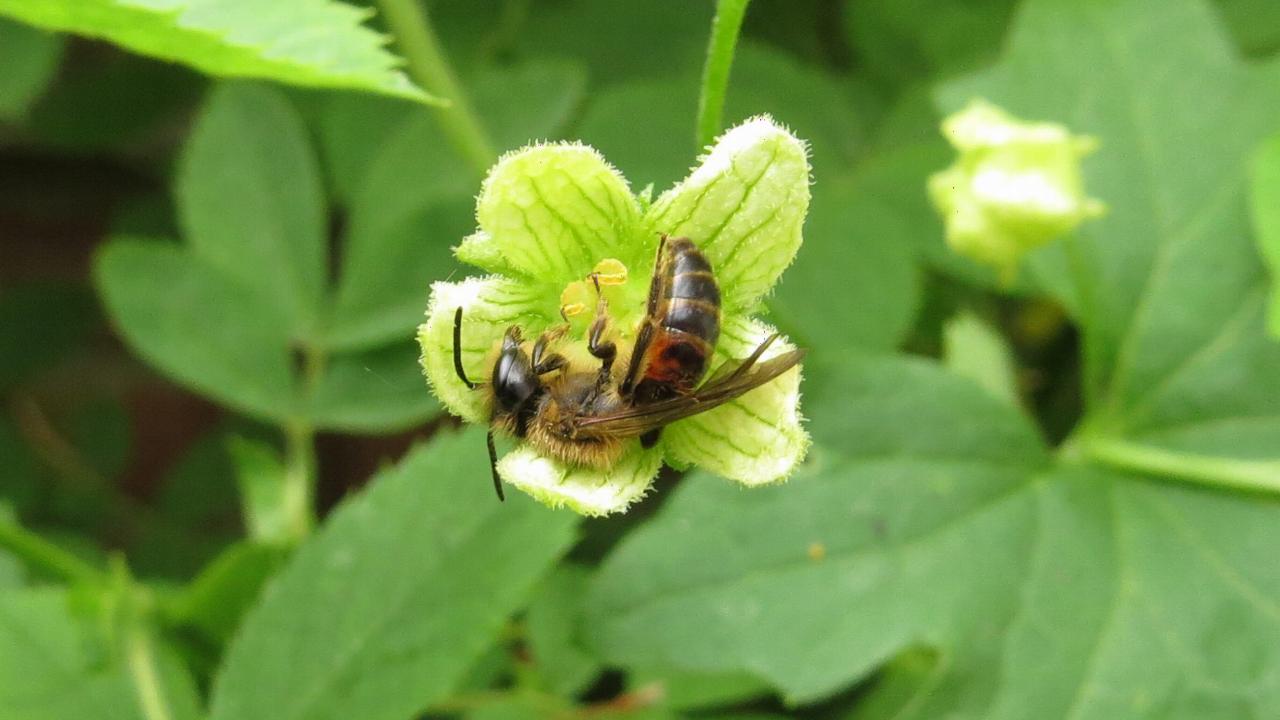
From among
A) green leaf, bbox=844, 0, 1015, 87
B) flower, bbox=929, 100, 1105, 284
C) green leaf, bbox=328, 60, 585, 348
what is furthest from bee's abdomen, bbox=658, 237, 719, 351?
green leaf, bbox=844, 0, 1015, 87

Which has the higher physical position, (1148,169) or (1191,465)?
(1148,169)

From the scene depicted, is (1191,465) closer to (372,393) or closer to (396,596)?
(396,596)

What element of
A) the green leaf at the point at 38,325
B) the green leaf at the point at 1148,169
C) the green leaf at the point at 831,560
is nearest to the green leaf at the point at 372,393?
the green leaf at the point at 831,560

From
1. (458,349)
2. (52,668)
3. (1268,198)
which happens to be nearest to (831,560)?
(458,349)

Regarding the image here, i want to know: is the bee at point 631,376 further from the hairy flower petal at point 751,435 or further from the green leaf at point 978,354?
the green leaf at point 978,354

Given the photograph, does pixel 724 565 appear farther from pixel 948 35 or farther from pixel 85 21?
pixel 948 35

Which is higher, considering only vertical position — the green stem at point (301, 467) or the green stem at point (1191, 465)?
the green stem at point (1191, 465)

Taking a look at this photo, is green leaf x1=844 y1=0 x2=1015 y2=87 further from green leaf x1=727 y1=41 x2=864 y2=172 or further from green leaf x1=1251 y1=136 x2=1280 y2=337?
green leaf x1=1251 y1=136 x2=1280 y2=337
